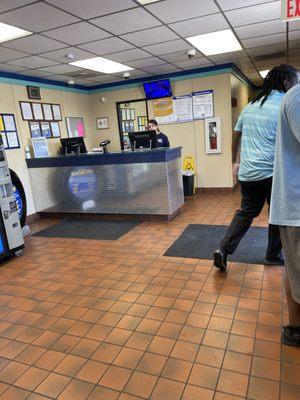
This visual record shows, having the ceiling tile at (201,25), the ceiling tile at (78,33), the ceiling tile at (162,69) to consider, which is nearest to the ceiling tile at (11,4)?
the ceiling tile at (78,33)

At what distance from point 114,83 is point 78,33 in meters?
3.38

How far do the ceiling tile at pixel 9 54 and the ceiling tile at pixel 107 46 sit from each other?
0.86m

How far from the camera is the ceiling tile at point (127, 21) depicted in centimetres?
312

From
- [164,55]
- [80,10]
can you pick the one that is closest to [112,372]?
[80,10]

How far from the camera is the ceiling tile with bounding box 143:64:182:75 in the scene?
18.6ft

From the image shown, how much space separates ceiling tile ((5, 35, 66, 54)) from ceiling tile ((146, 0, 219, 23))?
141 cm

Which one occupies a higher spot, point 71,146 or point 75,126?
point 75,126

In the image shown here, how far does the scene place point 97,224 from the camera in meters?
4.91

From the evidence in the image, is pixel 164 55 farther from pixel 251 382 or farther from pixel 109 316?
pixel 251 382

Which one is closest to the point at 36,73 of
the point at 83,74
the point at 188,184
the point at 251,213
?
the point at 83,74

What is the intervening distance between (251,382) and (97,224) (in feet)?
12.0

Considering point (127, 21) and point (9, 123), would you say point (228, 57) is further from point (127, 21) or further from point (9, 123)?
point (9, 123)

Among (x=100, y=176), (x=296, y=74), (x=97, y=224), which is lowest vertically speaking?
(x=97, y=224)

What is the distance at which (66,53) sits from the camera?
4.25 m
